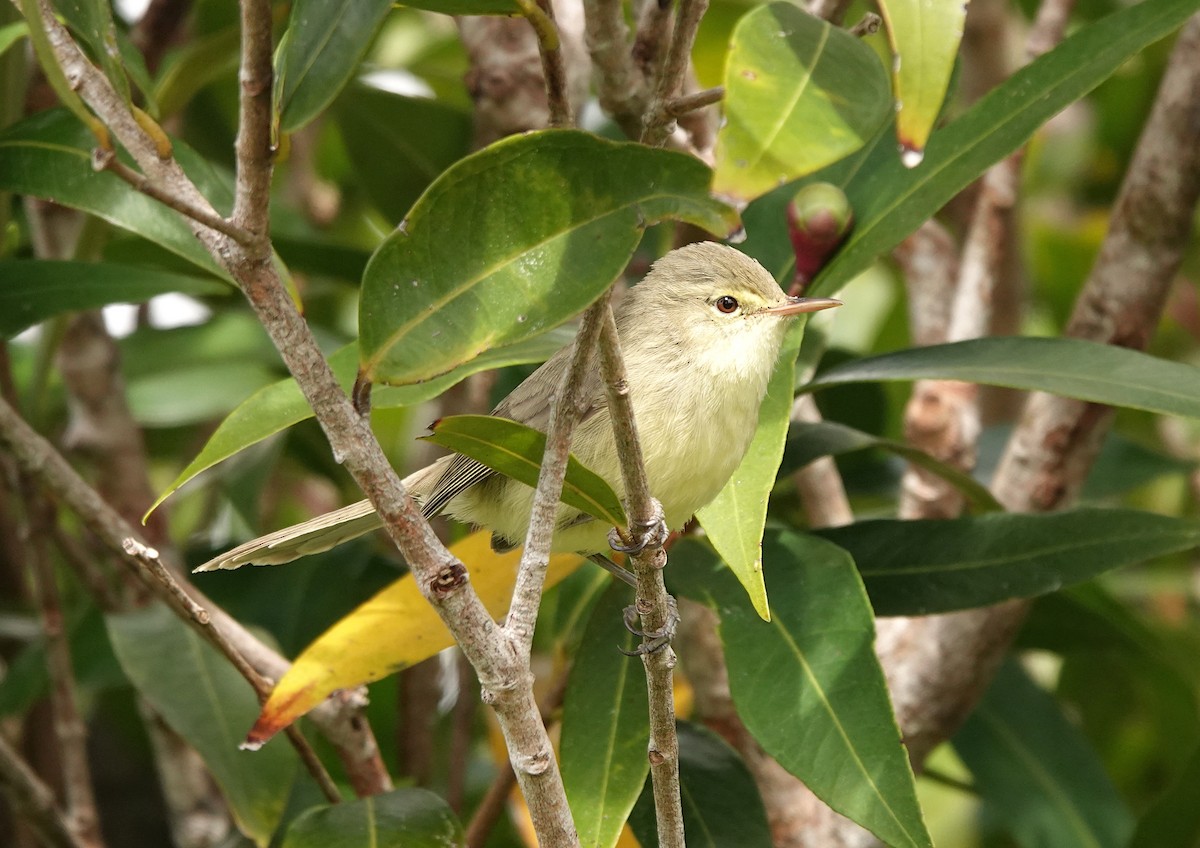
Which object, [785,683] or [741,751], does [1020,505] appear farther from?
[785,683]

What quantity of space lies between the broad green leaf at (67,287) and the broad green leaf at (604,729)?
0.96m

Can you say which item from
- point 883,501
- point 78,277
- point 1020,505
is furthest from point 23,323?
point 883,501

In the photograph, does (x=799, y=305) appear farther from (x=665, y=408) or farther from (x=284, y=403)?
(x=284, y=403)

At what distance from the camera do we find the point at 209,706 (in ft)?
8.32

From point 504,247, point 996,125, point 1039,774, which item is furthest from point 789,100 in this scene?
point 1039,774

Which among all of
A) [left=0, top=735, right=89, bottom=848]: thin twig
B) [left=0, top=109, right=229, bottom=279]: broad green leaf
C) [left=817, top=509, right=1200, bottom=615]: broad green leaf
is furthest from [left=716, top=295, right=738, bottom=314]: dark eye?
[left=0, top=735, right=89, bottom=848]: thin twig

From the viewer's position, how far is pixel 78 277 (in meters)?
2.55

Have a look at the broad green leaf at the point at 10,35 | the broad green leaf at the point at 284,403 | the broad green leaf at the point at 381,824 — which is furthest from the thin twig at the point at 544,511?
the broad green leaf at the point at 10,35

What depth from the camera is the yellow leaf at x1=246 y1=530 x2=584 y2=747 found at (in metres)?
2.14

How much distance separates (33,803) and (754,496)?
1.55 m

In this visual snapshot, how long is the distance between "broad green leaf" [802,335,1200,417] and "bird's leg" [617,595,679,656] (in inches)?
22.2

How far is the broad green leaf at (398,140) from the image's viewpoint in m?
3.52

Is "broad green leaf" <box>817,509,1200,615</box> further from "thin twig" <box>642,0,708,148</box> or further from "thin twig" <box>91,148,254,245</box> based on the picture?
"thin twig" <box>91,148,254,245</box>

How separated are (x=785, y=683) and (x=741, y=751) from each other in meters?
0.77
